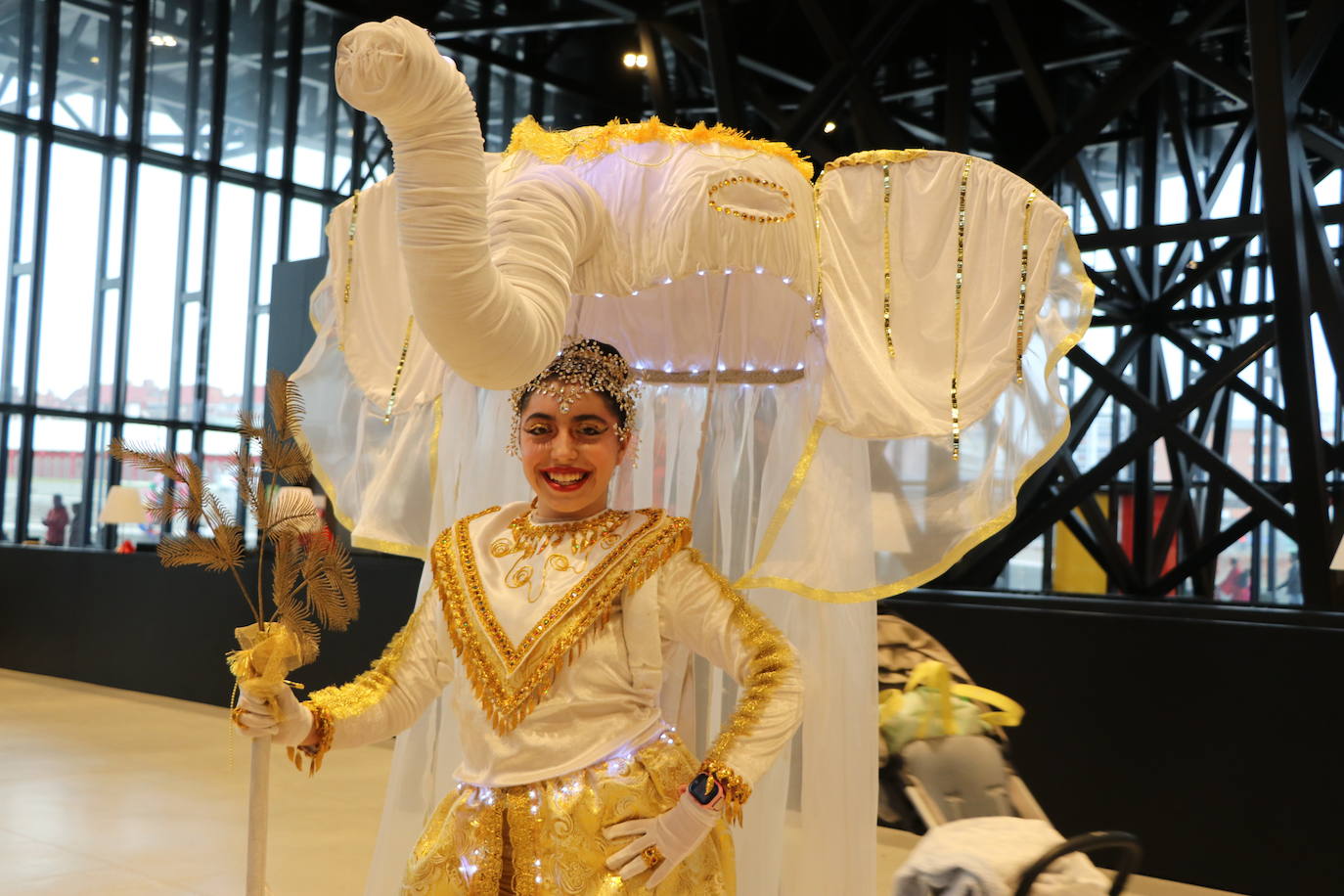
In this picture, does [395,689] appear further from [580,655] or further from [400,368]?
[400,368]

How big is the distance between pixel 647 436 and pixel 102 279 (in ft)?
39.4

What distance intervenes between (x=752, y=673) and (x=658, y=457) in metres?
0.80

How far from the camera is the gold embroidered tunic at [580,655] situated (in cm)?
195

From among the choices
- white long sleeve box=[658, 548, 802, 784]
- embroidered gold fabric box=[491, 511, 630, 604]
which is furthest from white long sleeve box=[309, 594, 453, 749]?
white long sleeve box=[658, 548, 802, 784]

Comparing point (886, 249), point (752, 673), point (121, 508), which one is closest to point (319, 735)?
point (752, 673)

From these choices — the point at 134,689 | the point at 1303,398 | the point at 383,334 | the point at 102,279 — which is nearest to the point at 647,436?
the point at 383,334

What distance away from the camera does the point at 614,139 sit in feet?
7.46

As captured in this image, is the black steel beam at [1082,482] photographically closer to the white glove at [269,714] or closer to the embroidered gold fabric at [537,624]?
the embroidered gold fabric at [537,624]

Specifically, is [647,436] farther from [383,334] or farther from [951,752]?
[951,752]

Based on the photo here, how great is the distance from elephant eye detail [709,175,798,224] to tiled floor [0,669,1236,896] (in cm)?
156

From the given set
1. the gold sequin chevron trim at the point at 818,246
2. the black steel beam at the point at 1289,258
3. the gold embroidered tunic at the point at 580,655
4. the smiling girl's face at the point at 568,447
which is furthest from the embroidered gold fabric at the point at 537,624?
the black steel beam at the point at 1289,258

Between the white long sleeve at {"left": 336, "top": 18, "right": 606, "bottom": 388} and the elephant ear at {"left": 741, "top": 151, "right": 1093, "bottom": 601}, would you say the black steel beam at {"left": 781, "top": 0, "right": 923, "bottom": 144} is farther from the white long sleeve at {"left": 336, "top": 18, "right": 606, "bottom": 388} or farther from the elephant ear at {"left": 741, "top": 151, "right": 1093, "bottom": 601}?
the white long sleeve at {"left": 336, "top": 18, "right": 606, "bottom": 388}

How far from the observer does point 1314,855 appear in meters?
4.06

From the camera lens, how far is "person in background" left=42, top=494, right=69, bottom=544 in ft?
42.5
